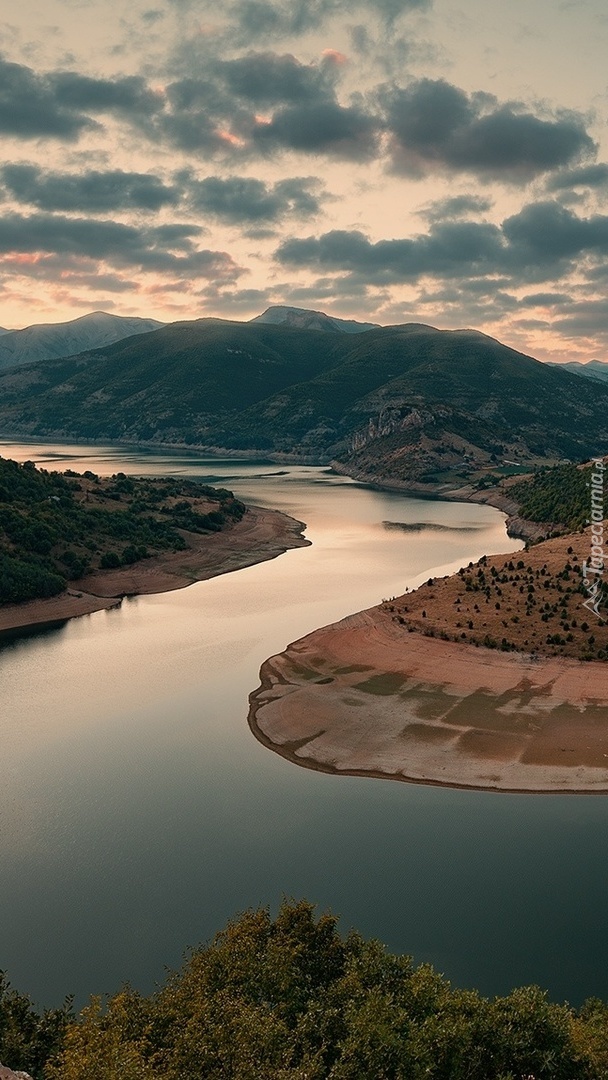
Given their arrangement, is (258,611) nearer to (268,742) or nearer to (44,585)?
(44,585)

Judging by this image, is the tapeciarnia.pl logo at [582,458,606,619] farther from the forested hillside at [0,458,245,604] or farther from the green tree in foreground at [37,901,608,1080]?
the forested hillside at [0,458,245,604]

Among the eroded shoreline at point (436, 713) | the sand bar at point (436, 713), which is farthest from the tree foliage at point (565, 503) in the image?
the sand bar at point (436, 713)

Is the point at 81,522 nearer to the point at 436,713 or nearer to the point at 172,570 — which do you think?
the point at 172,570

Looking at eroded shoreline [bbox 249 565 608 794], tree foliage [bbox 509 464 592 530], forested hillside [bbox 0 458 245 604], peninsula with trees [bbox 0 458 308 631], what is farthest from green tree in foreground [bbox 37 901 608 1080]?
tree foliage [bbox 509 464 592 530]

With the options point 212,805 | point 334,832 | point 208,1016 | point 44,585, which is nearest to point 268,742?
Result: point 212,805

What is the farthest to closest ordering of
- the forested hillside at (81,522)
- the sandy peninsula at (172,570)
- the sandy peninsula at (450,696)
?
the forested hillside at (81,522)
the sandy peninsula at (172,570)
the sandy peninsula at (450,696)

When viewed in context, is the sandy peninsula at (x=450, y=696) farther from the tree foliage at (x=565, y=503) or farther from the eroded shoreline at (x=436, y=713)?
the tree foliage at (x=565, y=503)

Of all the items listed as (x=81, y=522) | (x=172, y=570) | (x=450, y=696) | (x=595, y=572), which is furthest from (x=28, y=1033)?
(x=81, y=522)
